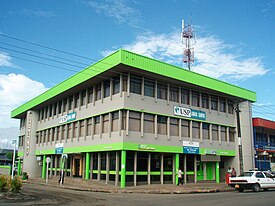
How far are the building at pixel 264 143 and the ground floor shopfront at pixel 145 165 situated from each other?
6510 mm

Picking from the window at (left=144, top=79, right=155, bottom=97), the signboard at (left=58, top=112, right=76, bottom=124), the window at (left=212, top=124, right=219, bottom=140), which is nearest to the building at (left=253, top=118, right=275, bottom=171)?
the window at (left=212, top=124, right=219, bottom=140)

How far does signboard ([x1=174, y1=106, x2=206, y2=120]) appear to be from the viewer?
31531mm

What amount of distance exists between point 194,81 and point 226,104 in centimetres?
786

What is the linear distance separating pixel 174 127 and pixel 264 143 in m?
19.3

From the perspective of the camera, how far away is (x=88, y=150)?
3170 centimetres

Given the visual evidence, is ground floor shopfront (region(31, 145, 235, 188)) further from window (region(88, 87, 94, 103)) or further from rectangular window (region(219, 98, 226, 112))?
window (region(88, 87, 94, 103))

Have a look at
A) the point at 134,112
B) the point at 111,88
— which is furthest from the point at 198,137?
the point at 111,88

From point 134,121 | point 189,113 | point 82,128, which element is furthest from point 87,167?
point 189,113

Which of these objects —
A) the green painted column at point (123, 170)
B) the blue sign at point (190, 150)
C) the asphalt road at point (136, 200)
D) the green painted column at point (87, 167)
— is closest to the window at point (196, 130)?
the blue sign at point (190, 150)

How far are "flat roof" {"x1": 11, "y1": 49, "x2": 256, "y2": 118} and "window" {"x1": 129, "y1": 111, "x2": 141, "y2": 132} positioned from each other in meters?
4.15

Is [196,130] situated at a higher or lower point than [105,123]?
lower

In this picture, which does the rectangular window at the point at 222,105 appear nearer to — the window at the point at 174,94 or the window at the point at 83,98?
the window at the point at 174,94

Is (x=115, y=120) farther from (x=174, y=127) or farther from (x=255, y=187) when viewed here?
(x=255, y=187)

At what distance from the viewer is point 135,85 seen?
2877cm
